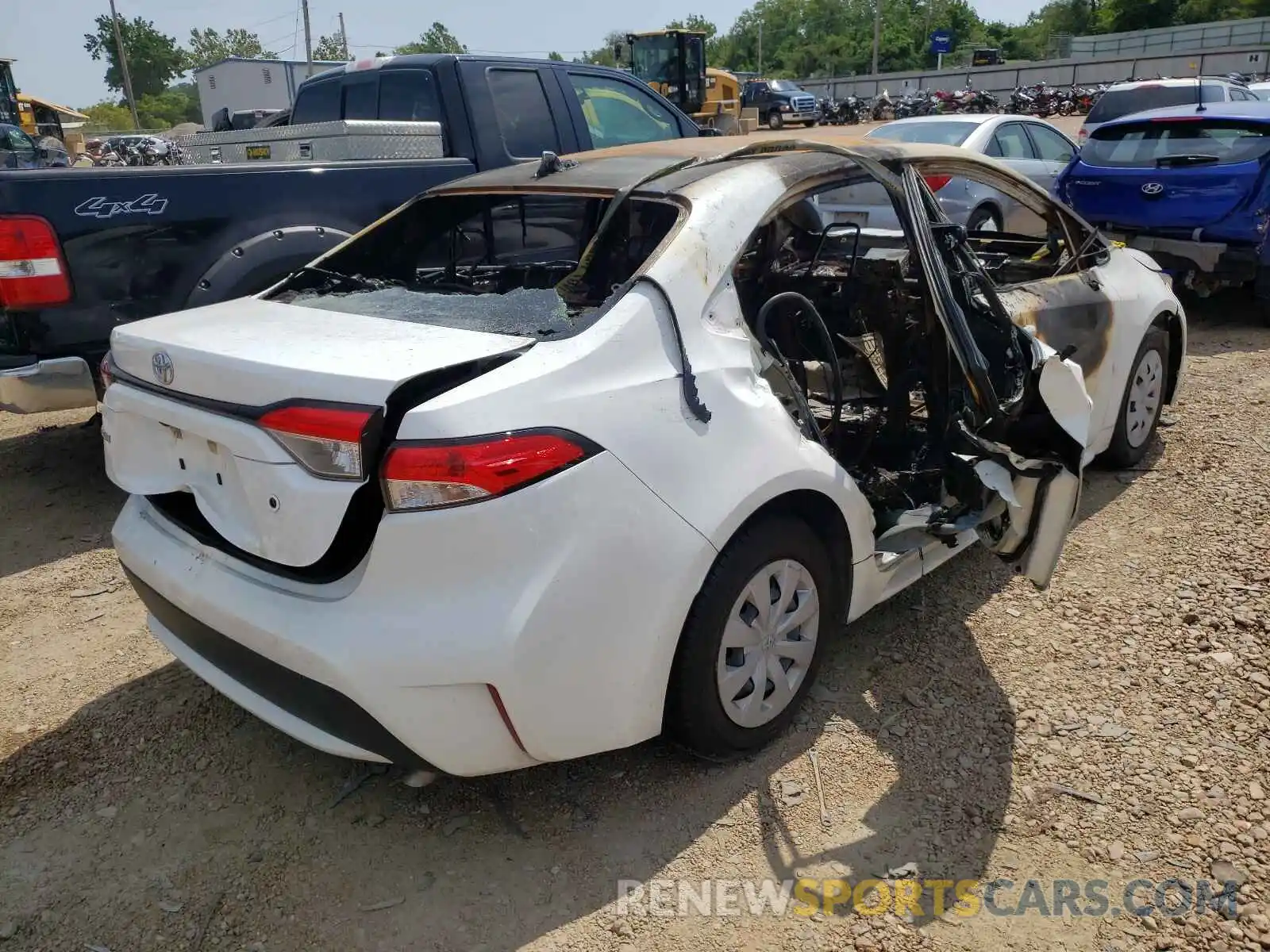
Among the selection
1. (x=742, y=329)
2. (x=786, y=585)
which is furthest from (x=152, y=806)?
(x=742, y=329)

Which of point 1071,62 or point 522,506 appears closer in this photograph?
point 522,506

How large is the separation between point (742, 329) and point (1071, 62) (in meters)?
50.1

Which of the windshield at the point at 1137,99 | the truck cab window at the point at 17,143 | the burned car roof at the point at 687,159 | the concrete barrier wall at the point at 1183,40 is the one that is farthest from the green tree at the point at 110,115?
the burned car roof at the point at 687,159

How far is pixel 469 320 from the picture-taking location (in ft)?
8.38

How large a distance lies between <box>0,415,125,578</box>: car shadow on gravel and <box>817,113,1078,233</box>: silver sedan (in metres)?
5.04

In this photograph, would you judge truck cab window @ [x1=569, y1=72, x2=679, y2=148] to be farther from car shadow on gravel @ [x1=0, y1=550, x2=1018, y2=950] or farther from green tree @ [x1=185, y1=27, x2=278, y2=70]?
green tree @ [x1=185, y1=27, x2=278, y2=70]

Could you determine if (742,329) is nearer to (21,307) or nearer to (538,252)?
(538,252)

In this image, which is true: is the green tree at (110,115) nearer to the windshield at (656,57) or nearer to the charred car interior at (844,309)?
the windshield at (656,57)

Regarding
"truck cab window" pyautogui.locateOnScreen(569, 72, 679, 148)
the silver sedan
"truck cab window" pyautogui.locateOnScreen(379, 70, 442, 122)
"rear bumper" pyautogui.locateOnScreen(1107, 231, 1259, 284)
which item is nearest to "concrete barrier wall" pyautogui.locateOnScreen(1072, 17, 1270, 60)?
the silver sedan

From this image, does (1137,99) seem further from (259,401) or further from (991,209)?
(259,401)

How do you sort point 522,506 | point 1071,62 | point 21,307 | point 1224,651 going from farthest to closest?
point 1071,62 → point 21,307 → point 1224,651 → point 522,506

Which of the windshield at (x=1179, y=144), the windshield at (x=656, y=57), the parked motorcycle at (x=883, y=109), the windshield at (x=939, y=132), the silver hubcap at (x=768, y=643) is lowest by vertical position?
the silver hubcap at (x=768, y=643)

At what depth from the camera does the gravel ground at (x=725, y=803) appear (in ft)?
7.35

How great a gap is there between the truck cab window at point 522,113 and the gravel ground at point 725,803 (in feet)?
11.8
